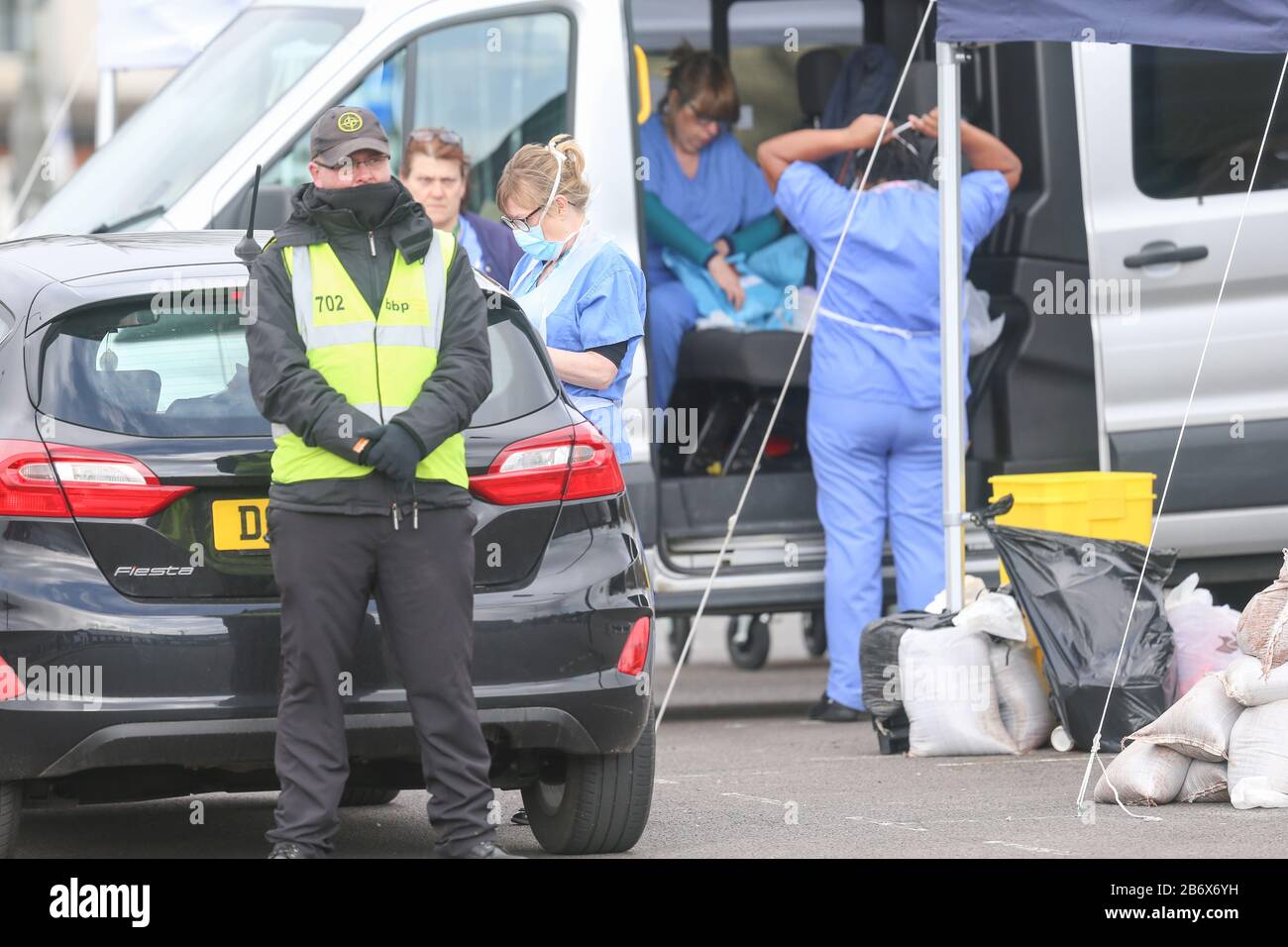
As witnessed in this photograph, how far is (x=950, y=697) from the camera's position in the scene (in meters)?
7.33

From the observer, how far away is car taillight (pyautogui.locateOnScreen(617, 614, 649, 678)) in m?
5.16

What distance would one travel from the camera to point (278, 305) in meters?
4.89

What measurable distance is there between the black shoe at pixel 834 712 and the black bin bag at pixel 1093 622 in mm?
1369

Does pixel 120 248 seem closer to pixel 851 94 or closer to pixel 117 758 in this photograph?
pixel 117 758

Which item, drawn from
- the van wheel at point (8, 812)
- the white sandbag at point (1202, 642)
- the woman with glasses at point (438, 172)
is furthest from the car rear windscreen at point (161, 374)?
the white sandbag at point (1202, 642)

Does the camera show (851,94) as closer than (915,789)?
No

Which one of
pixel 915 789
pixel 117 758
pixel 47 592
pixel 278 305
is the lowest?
pixel 915 789

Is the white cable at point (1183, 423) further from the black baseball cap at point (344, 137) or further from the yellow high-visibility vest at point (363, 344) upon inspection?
the black baseball cap at point (344, 137)

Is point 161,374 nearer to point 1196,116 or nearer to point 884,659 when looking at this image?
point 884,659

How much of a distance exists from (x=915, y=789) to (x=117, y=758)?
8.83 ft

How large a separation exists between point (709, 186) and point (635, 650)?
14.4ft

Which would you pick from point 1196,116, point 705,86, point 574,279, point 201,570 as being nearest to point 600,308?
point 574,279

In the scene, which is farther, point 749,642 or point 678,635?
point 749,642
